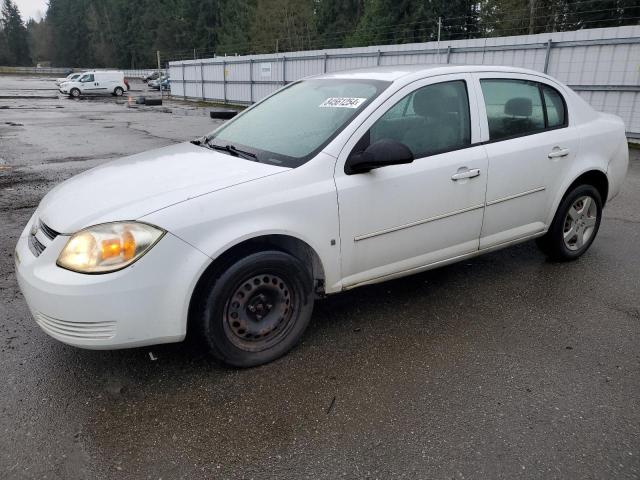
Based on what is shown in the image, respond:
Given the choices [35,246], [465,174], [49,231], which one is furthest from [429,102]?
[35,246]

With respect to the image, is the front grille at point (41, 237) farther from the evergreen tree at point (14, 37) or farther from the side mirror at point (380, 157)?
the evergreen tree at point (14, 37)

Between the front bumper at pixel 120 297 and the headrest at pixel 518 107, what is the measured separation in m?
2.63

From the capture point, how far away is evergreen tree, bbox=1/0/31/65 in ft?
355

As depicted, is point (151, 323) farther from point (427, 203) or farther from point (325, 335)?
point (427, 203)

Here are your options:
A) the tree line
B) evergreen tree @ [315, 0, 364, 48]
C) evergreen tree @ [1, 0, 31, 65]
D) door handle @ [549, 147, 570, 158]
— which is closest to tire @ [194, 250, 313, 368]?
door handle @ [549, 147, 570, 158]

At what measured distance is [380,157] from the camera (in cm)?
295

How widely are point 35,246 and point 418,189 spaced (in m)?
2.28

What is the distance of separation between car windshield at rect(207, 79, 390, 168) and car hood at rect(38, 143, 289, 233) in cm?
20

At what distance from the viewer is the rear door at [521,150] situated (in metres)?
3.70

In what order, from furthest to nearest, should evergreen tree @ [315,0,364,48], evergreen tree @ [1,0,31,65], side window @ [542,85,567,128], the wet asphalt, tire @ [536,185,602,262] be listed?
1. evergreen tree @ [1,0,31,65]
2. evergreen tree @ [315,0,364,48]
3. tire @ [536,185,602,262]
4. side window @ [542,85,567,128]
5. the wet asphalt

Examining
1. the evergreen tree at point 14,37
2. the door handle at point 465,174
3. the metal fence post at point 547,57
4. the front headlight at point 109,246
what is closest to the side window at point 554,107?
the door handle at point 465,174

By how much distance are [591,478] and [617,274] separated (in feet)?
8.76

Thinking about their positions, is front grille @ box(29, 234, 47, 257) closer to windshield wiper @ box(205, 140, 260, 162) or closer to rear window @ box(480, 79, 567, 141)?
windshield wiper @ box(205, 140, 260, 162)

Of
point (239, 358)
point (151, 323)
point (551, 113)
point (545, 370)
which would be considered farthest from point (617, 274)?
point (151, 323)
